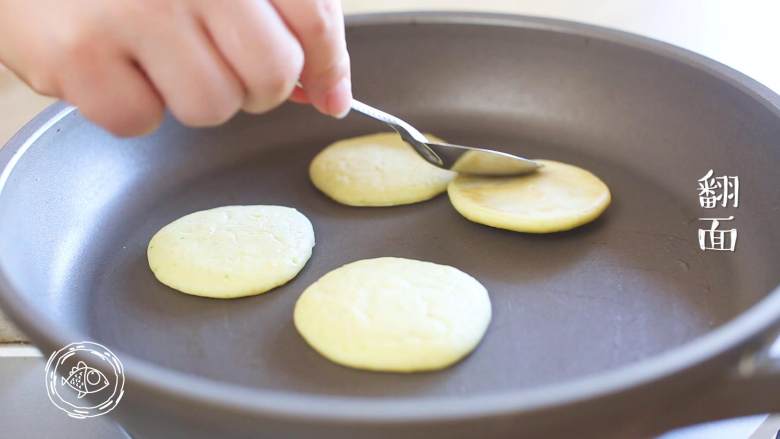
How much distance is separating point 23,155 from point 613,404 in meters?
0.70

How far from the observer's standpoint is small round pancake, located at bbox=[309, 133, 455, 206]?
0.99m

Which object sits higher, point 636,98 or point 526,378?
point 636,98

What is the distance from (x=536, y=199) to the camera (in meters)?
0.95

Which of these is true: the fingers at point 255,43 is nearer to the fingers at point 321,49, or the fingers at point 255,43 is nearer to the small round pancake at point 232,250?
the fingers at point 321,49

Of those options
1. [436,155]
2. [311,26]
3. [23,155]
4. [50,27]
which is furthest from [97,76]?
[436,155]

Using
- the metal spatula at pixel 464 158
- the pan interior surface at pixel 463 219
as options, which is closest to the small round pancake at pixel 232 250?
the pan interior surface at pixel 463 219

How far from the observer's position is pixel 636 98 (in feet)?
3.54

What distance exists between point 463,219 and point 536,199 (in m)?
0.09

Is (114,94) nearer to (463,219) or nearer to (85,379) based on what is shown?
(85,379)

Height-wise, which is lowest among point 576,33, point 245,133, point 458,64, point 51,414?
point 51,414

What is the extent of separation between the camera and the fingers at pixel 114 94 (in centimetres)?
58

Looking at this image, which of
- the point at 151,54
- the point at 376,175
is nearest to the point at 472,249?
the point at 376,175

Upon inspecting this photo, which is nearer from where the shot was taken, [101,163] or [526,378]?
[526,378]

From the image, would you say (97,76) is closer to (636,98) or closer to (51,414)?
(51,414)
